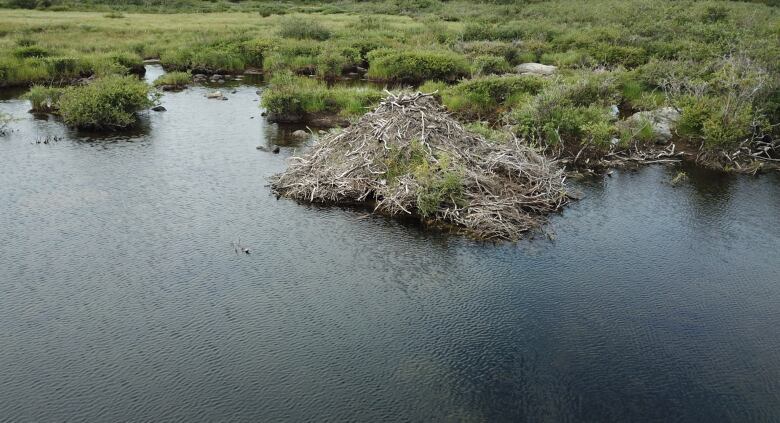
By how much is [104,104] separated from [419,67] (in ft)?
66.3

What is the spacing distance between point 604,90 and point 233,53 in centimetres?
2841

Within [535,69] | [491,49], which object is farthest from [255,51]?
[535,69]

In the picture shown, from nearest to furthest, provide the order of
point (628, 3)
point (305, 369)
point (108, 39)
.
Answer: point (305, 369), point (108, 39), point (628, 3)

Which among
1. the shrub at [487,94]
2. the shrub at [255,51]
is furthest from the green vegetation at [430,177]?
the shrub at [255,51]

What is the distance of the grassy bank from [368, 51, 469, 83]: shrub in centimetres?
8

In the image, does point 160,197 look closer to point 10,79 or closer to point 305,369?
point 305,369

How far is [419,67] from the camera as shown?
41219 millimetres

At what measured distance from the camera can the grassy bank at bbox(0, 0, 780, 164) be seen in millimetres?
26359

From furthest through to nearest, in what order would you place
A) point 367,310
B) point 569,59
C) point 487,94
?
1. point 569,59
2. point 487,94
3. point 367,310

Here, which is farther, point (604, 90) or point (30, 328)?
point (604, 90)

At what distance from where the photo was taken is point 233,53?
4653 cm

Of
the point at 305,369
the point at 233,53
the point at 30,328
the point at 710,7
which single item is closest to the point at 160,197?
the point at 30,328

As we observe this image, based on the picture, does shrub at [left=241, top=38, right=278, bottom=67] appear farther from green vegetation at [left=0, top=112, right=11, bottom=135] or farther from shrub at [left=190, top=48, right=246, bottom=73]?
green vegetation at [left=0, top=112, right=11, bottom=135]

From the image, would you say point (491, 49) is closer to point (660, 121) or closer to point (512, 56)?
point (512, 56)
